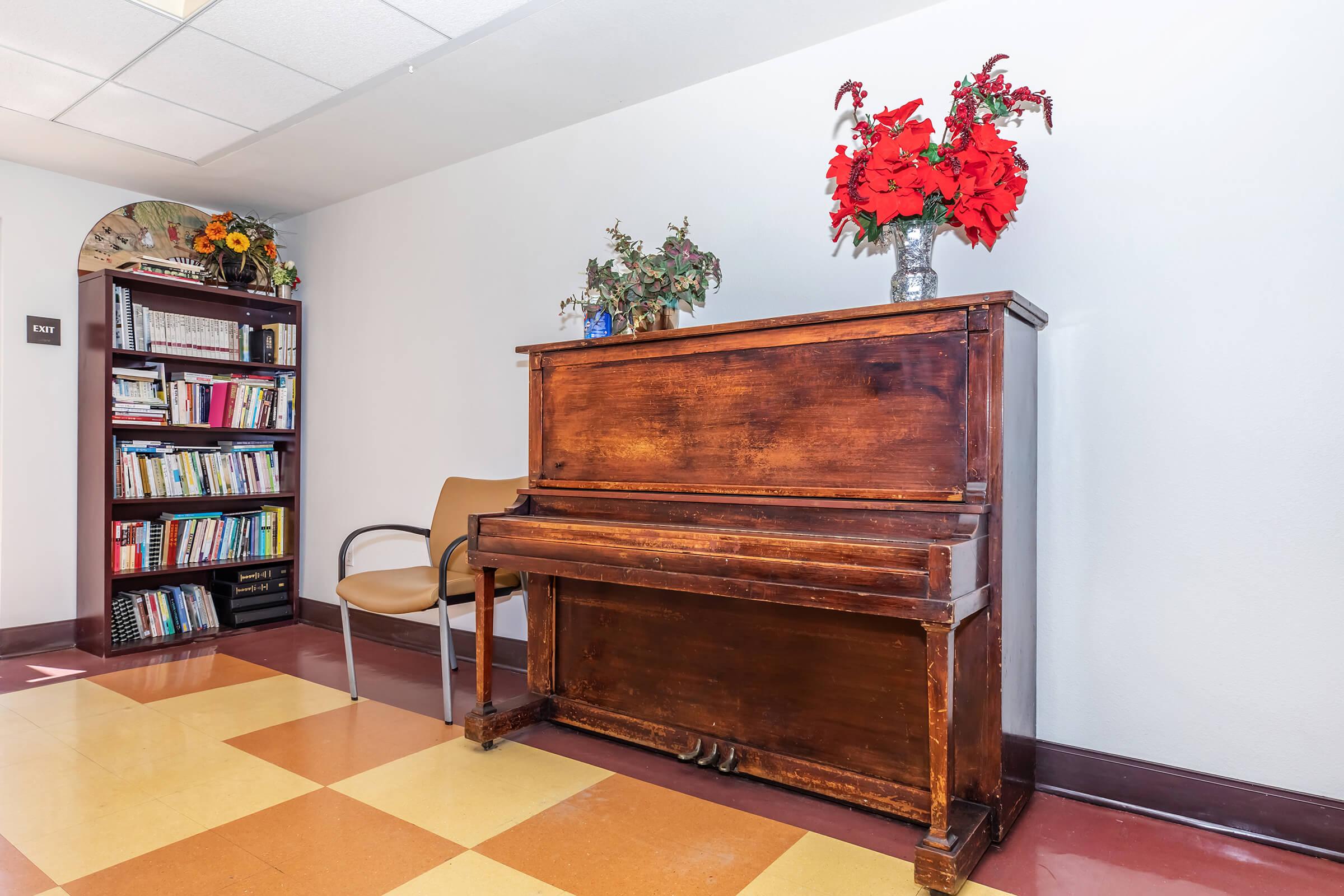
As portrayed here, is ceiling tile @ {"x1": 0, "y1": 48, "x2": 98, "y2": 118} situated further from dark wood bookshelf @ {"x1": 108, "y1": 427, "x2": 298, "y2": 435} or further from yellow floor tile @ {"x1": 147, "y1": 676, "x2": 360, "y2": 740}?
yellow floor tile @ {"x1": 147, "y1": 676, "x2": 360, "y2": 740}

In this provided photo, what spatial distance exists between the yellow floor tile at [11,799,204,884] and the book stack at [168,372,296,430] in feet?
8.89

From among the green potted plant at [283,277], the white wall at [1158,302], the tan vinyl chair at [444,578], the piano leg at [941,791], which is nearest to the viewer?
the piano leg at [941,791]

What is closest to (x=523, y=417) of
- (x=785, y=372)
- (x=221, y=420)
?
(x=785, y=372)

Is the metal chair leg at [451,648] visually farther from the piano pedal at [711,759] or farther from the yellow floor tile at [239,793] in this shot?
the piano pedal at [711,759]

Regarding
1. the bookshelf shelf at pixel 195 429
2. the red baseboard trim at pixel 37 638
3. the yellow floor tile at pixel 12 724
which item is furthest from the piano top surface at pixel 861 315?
the red baseboard trim at pixel 37 638

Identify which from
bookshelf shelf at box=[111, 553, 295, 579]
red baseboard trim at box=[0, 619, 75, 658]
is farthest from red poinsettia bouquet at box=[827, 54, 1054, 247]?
red baseboard trim at box=[0, 619, 75, 658]

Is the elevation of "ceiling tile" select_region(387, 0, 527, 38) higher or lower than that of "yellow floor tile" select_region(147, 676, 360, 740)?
higher

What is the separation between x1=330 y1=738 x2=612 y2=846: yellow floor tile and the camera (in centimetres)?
217

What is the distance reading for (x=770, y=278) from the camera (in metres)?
2.92

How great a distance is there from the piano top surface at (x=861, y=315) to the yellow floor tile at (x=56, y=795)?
1.95m

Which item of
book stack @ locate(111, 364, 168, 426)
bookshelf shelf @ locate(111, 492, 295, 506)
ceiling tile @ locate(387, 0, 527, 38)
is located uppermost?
ceiling tile @ locate(387, 0, 527, 38)

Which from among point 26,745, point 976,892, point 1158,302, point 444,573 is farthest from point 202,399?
point 1158,302

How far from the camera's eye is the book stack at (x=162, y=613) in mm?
4098

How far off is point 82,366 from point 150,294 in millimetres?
551
